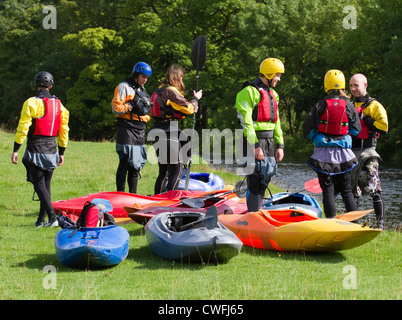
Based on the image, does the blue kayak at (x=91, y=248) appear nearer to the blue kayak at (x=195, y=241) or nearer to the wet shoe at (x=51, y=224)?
the blue kayak at (x=195, y=241)

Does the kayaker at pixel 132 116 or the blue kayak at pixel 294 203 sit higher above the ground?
the kayaker at pixel 132 116

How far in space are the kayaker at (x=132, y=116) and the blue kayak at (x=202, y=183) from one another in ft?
4.29

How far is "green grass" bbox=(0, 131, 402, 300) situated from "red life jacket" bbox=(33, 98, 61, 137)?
1.11 meters

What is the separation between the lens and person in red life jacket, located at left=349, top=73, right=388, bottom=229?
6.48m

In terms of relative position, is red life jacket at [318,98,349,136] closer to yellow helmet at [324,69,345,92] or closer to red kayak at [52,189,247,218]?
yellow helmet at [324,69,345,92]

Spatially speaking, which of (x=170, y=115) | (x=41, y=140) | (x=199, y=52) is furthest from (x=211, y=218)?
(x=199, y=52)

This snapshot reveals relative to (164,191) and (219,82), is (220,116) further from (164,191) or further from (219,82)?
(164,191)

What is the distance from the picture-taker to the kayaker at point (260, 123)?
5633mm

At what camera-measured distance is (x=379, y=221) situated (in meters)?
6.64

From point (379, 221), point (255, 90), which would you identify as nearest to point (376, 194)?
point (379, 221)

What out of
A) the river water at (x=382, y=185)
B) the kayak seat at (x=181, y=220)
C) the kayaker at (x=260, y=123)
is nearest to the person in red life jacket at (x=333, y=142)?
the kayaker at (x=260, y=123)

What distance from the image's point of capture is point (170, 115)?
727 cm

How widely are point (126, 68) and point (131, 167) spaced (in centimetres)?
2354

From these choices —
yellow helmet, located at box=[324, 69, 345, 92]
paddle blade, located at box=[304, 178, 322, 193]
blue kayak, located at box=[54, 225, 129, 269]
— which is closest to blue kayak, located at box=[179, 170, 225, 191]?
paddle blade, located at box=[304, 178, 322, 193]
